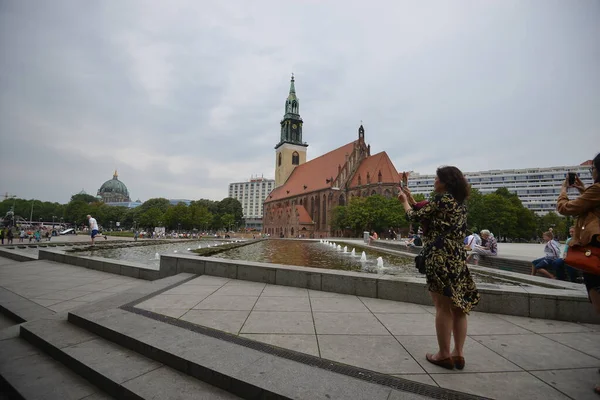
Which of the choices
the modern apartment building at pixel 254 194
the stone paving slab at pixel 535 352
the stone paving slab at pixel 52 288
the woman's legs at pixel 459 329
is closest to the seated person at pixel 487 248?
the stone paving slab at pixel 535 352

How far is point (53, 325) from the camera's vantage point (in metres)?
3.65

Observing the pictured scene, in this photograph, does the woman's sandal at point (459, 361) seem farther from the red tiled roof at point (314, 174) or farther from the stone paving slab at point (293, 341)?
the red tiled roof at point (314, 174)

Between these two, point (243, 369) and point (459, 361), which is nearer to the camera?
point (243, 369)

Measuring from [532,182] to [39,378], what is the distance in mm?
149516

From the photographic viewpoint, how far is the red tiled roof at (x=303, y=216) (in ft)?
209

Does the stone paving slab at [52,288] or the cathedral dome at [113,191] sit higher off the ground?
the cathedral dome at [113,191]

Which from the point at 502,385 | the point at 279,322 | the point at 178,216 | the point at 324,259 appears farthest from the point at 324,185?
the point at 502,385

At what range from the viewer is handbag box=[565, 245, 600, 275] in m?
2.49

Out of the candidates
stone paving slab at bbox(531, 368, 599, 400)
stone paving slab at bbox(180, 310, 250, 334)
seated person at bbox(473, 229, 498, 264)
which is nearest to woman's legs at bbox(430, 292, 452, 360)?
stone paving slab at bbox(531, 368, 599, 400)

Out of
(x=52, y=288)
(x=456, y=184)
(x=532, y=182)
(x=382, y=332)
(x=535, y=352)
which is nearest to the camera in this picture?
(x=456, y=184)

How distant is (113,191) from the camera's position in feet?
570

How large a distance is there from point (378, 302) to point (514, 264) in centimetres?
738

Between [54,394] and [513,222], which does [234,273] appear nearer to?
[54,394]

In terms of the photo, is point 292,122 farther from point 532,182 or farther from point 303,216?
point 532,182
